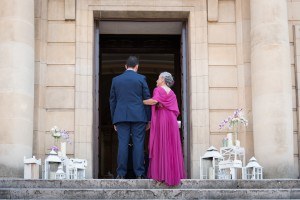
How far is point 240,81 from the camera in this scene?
51.2 ft

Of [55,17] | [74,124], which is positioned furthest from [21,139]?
[55,17]

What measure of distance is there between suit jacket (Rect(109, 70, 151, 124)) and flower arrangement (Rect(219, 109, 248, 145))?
2.61 metres

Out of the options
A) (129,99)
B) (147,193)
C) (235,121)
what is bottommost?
(147,193)

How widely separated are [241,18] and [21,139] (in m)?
4.89

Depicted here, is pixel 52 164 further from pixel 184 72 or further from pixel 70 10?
pixel 184 72

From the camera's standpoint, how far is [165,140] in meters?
11.7

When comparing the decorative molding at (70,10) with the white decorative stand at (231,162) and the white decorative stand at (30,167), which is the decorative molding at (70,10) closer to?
the white decorative stand at (30,167)

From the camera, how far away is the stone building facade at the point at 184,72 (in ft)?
47.4

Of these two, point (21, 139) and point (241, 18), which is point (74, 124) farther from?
point (241, 18)

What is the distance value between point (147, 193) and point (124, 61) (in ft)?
41.0

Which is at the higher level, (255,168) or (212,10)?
(212,10)

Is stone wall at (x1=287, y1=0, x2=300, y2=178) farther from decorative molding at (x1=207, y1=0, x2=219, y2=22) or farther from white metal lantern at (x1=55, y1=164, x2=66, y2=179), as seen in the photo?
white metal lantern at (x1=55, y1=164, x2=66, y2=179)

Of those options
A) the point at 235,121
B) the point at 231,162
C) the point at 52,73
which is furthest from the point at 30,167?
the point at 235,121

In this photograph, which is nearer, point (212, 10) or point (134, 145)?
point (134, 145)
